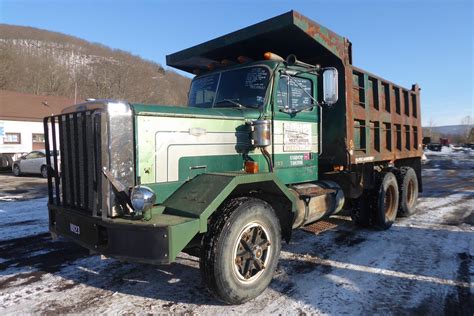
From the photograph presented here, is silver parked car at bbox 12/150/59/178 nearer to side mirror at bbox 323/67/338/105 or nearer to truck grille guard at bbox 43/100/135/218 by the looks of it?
truck grille guard at bbox 43/100/135/218

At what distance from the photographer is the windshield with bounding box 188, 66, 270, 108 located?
4902mm

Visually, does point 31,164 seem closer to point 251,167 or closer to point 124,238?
point 251,167

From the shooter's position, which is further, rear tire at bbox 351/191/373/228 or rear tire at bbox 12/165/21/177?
rear tire at bbox 12/165/21/177

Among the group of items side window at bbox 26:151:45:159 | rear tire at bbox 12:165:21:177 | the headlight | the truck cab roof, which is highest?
the truck cab roof

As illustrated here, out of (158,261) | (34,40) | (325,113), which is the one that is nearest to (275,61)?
(325,113)

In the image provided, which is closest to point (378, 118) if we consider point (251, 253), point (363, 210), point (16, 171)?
point (363, 210)

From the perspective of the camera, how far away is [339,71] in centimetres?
618

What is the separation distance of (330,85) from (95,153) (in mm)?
2959

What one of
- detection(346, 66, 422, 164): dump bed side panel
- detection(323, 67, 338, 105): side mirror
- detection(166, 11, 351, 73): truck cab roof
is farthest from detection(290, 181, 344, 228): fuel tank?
detection(166, 11, 351, 73): truck cab roof

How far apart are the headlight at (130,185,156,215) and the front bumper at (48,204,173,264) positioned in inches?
5.1

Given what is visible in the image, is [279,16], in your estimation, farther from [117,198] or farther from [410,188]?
[410,188]

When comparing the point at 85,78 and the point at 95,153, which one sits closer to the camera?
the point at 95,153

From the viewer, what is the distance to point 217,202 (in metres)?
3.62

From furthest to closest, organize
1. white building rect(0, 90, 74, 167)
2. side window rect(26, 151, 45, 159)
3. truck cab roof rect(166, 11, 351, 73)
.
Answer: white building rect(0, 90, 74, 167), side window rect(26, 151, 45, 159), truck cab roof rect(166, 11, 351, 73)
